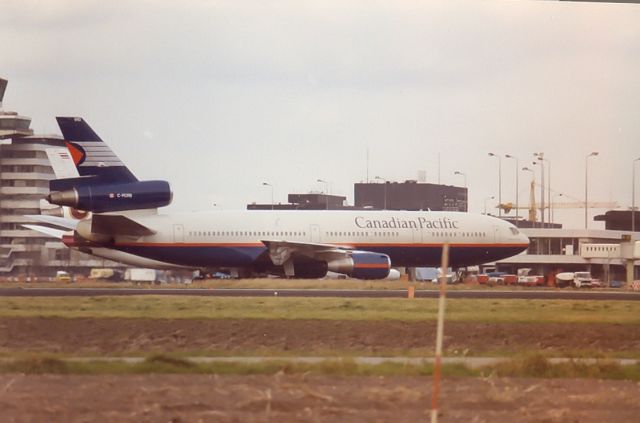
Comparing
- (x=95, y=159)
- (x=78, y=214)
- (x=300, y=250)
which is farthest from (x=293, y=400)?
(x=78, y=214)

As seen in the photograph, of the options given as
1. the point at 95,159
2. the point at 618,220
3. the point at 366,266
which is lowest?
the point at 366,266

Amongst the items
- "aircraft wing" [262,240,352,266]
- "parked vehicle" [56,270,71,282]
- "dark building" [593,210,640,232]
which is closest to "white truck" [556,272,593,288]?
"dark building" [593,210,640,232]

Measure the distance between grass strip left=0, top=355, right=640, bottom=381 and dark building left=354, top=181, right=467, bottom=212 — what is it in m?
17.7

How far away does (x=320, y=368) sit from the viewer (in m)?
14.0

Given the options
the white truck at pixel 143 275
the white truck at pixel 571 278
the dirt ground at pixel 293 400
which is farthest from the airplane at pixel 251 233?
the dirt ground at pixel 293 400

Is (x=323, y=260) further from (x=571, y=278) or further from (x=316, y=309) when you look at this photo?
(x=316, y=309)

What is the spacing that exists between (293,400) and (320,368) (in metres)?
2.28

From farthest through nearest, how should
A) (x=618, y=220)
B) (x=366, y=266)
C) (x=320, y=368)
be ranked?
(x=618, y=220) → (x=366, y=266) → (x=320, y=368)

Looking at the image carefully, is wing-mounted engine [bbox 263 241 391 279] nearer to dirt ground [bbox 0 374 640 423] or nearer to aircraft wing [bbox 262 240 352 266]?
aircraft wing [bbox 262 240 352 266]

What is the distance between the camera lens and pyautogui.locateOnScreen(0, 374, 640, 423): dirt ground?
436 inches

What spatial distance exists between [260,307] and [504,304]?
5.73 meters

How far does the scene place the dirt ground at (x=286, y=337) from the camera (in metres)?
17.8

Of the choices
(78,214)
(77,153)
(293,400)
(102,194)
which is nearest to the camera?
(293,400)

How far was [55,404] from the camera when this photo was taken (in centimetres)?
1124
